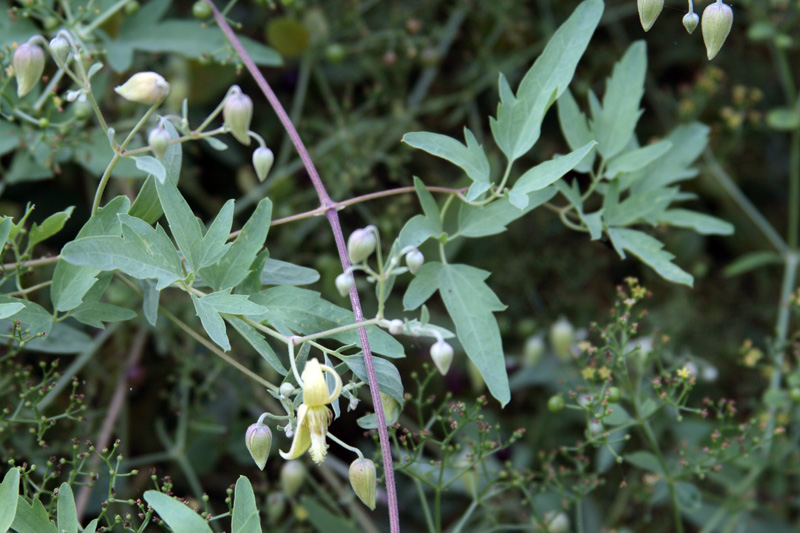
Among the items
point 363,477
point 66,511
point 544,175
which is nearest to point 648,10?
point 544,175

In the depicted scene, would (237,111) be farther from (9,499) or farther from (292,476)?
(292,476)

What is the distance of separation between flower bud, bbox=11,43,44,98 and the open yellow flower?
0.56 metres

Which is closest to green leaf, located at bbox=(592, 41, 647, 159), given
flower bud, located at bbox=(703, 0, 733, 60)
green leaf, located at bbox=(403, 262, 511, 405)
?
flower bud, located at bbox=(703, 0, 733, 60)

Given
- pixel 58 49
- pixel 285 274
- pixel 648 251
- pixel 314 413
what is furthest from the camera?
pixel 648 251

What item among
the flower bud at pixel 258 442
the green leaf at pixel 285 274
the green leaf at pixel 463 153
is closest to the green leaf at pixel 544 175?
the green leaf at pixel 463 153

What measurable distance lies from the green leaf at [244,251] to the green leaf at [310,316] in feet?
0.13

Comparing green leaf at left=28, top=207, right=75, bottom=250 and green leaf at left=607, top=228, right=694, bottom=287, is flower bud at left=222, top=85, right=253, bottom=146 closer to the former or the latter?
green leaf at left=28, top=207, right=75, bottom=250

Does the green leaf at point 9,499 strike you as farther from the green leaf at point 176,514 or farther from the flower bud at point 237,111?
the flower bud at point 237,111

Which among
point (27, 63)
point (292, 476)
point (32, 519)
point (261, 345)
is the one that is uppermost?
point (27, 63)

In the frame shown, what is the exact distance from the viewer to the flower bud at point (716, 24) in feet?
3.26

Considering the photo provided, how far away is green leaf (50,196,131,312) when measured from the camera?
999mm

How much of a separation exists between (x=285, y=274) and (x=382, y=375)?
22cm

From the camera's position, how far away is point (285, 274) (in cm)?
108

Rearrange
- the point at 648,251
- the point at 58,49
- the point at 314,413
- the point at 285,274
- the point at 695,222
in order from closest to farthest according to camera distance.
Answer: the point at 314,413
the point at 58,49
the point at 285,274
the point at 648,251
the point at 695,222
